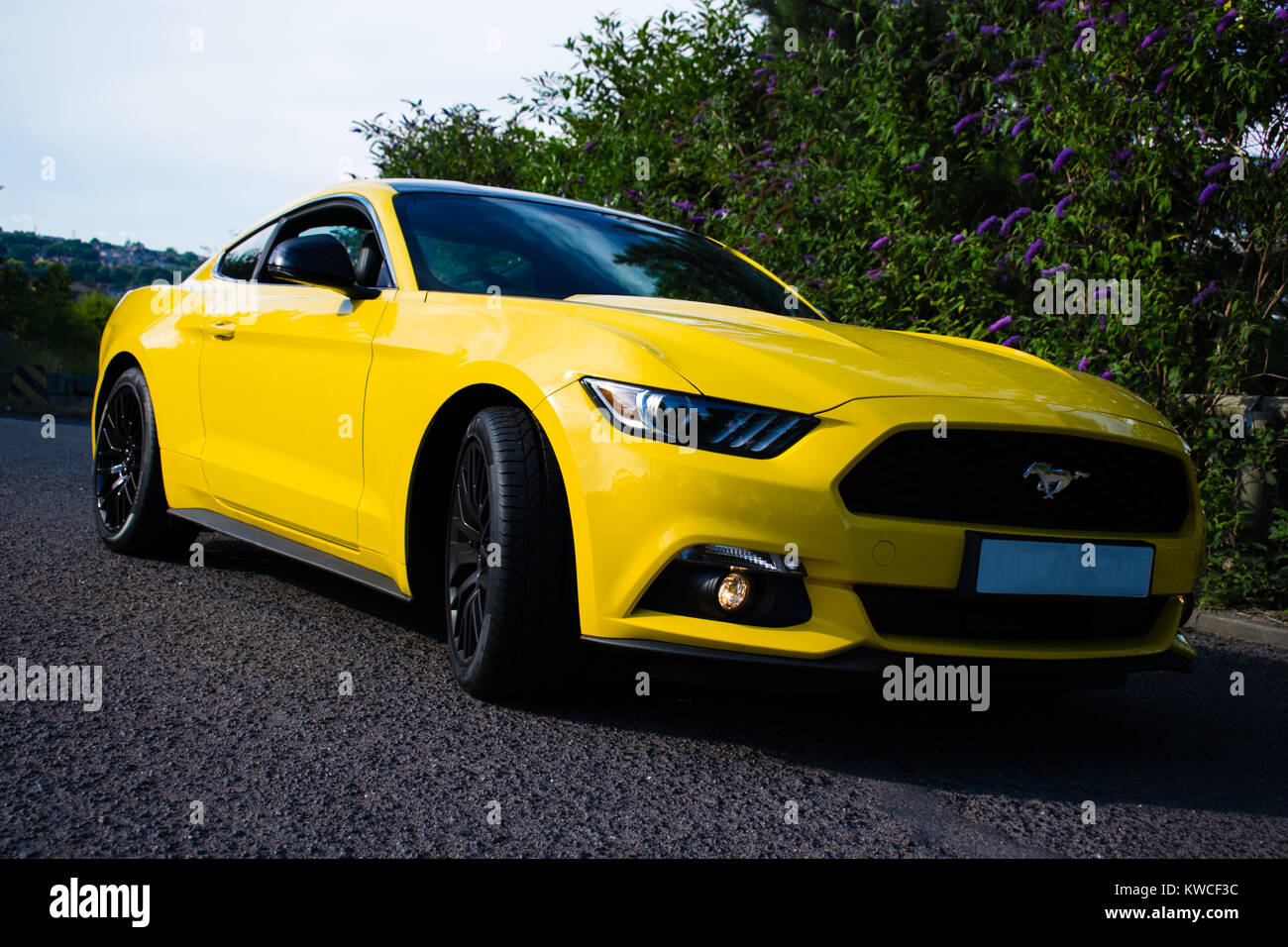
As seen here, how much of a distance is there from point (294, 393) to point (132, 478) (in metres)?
1.58

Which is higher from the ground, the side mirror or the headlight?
the side mirror

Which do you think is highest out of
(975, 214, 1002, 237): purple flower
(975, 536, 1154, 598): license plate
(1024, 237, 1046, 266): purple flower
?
(975, 214, 1002, 237): purple flower

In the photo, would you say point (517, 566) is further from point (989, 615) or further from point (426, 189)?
point (426, 189)

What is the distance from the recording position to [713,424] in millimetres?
2711

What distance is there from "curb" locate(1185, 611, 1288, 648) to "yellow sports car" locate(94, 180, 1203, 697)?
6.96ft

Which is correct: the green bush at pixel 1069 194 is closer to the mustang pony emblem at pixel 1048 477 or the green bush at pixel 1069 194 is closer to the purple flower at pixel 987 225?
the purple flower at pixel 987 225

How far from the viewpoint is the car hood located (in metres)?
2.76

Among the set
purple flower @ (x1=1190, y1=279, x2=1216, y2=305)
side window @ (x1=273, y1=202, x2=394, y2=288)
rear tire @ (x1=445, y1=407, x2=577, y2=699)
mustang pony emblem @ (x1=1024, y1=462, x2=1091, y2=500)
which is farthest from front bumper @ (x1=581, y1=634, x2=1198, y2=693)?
purple flower @ (x1=1190, y1=279, x2=1216, y2=305)

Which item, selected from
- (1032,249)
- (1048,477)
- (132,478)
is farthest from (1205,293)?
(132,478)

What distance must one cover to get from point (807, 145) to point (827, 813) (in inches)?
225

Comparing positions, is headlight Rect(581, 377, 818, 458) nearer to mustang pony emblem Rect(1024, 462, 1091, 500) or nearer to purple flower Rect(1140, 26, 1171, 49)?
mustang pony emblem Rect(1024, 462, 1091, 500)
